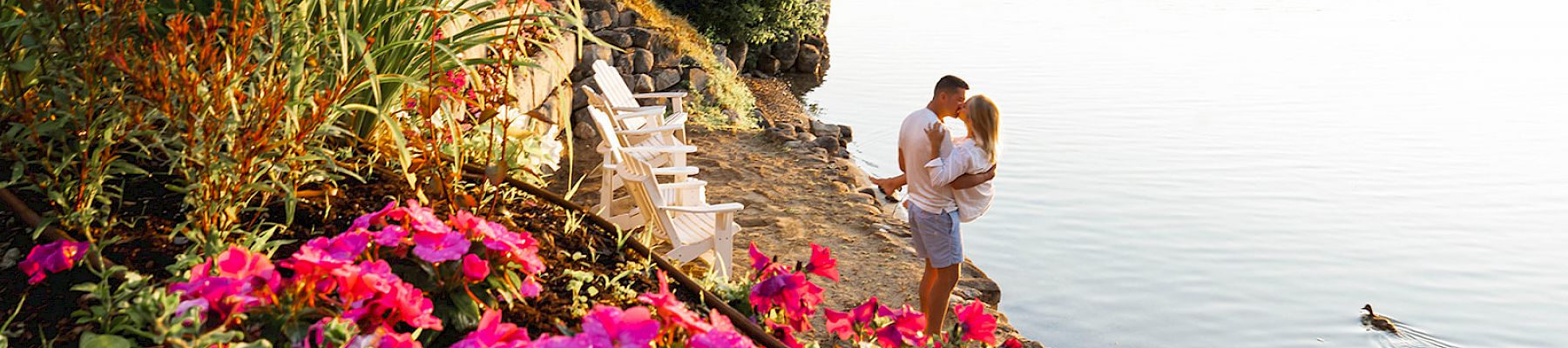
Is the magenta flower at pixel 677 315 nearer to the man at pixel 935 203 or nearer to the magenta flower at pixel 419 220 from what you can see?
the magenta flower at pixel 419 220

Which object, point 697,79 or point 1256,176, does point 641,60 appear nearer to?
point 697,79

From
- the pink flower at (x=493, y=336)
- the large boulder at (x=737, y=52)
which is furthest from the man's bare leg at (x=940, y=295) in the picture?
the large boulder at (x=737, y=52)

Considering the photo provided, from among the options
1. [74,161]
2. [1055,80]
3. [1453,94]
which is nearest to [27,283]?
[74,161]

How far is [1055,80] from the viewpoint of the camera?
1641 cm

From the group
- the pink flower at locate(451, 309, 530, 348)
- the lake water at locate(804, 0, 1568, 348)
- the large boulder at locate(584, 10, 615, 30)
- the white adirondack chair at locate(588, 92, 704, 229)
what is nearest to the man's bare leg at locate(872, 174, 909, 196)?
the white adirondack chair at locate(588, 92, 704, 229)

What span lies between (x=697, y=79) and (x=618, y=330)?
995cm

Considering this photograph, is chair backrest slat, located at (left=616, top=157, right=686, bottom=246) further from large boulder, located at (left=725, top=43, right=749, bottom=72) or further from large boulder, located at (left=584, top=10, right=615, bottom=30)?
large boulder, located at (left=725, top=43, right=749, bottom=72)

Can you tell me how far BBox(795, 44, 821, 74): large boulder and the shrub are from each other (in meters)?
1.59

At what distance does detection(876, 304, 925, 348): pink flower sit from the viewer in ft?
8.23

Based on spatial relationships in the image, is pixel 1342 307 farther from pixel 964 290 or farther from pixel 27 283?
pixel 27 283

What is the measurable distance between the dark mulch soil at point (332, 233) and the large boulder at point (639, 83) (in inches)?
317

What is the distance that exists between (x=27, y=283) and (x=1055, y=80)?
50.4 feet

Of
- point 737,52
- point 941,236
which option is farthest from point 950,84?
point 737,52

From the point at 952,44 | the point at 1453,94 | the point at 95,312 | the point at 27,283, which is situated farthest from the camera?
the point at 952,44
